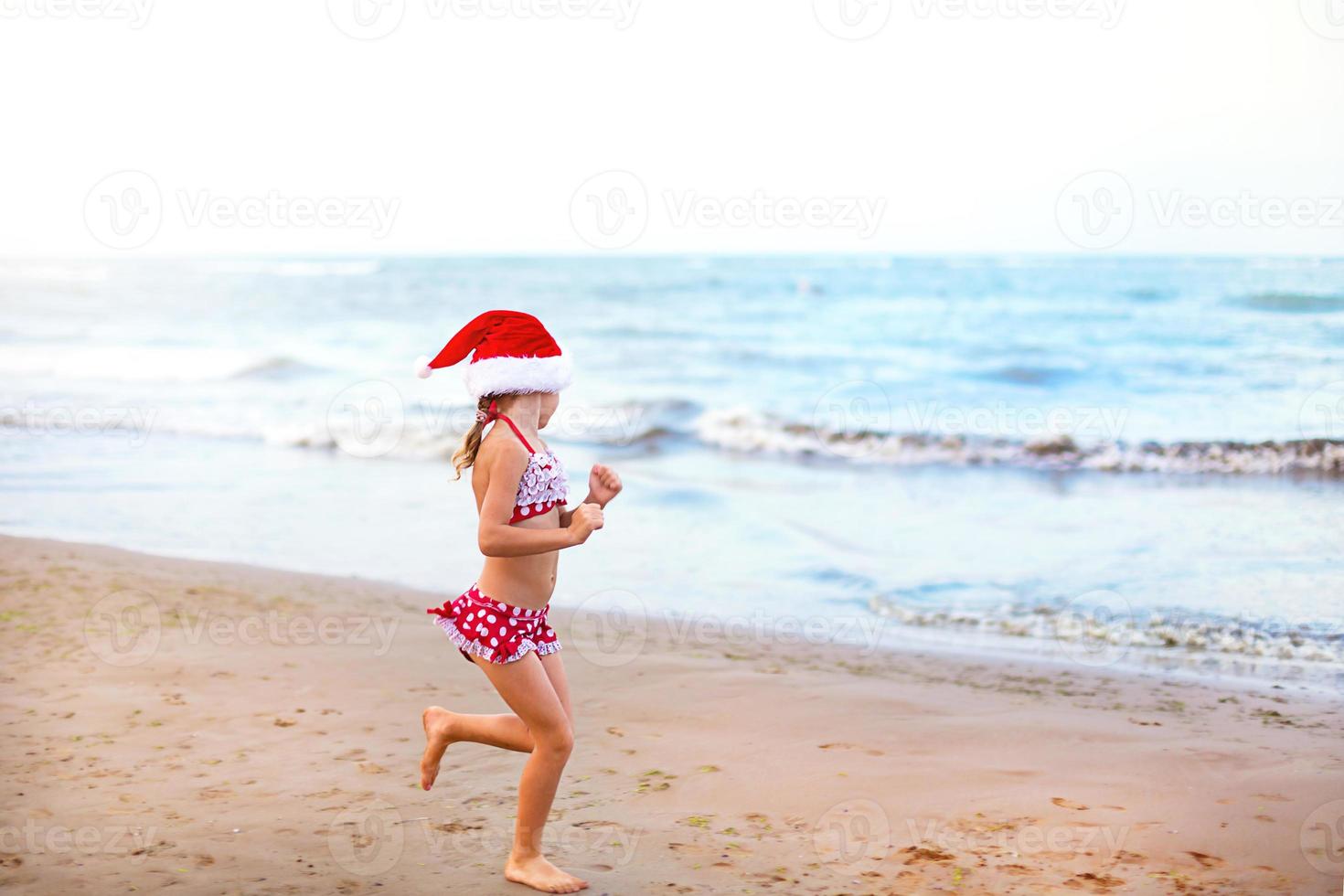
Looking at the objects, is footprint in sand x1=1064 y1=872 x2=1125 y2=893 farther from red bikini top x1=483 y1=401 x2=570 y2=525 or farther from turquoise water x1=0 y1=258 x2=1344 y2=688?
turquoise water x1=0 y1=258 x2=1344 y2=688

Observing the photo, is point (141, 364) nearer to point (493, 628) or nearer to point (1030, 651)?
point (1030, 651)

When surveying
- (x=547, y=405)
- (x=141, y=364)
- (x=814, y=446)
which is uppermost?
(x=141, y=364)

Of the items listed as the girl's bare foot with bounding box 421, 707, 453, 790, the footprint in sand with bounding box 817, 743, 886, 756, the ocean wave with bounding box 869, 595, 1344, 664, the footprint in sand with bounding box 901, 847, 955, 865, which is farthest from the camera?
the ocean wave with bounding box 869, 595, 1344, 664

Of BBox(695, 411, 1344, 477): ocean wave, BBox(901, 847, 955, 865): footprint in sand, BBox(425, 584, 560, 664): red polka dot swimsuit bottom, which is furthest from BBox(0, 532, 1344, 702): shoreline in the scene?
BBox(695, 411, 1344, 477): ocean wave

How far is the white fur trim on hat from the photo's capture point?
10.9ft

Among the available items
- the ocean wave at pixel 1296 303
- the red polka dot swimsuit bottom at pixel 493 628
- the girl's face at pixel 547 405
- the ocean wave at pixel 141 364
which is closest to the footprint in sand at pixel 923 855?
the red polka dot swimsuit bottom at pixel 493 628

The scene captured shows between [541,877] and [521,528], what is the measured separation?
1.10 m

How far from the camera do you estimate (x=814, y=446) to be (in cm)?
A: 1416

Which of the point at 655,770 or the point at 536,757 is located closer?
the point at 536,757

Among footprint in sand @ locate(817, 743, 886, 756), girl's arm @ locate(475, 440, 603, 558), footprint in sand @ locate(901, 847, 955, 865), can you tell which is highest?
girl's arm @ locate(475, 440, 603, 558)

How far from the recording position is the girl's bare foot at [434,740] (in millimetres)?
3611

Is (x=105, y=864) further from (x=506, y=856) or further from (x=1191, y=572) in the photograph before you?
(x=1191, y=572)

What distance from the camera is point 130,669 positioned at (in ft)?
18.2

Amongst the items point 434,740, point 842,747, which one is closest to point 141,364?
point 842,747
